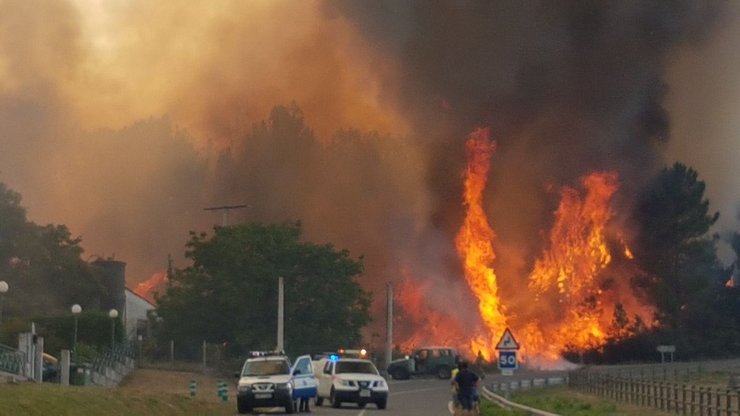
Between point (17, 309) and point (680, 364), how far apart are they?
4152cm

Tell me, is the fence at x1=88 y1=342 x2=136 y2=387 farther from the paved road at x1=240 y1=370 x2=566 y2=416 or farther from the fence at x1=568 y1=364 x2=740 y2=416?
the fence at x1=568 y1=364 x2=740 y2=416

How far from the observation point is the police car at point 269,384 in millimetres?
40156

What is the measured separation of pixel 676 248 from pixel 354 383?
47.2 m

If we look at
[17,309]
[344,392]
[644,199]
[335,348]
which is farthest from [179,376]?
[644,199]

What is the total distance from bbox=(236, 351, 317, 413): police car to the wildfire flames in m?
41.3

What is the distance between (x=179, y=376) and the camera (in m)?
66.3

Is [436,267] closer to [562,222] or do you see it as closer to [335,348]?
[562,222]

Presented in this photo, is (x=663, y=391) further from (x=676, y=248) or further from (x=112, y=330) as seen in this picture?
(x=676, y=248)

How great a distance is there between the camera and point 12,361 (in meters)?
42.8

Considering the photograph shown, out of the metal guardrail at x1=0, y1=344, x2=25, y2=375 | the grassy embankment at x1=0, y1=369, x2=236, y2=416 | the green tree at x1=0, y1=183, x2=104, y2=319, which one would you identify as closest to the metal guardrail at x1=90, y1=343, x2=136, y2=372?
the metal guardrail at x1=0, y1=344, x2=25, y2=375

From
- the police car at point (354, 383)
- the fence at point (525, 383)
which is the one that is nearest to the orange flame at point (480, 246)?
the fence at point (525, 383)

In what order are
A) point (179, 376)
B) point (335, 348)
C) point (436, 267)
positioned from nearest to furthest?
point (179, 376), point (335, 348), point (436, 267)

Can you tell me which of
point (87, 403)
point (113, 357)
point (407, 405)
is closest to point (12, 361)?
point (407, 405)

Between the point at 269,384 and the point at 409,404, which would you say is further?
the point at 409,404
